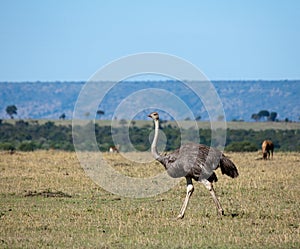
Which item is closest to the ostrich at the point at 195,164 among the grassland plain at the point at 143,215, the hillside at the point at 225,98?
the grassland plain at the point at 143,215

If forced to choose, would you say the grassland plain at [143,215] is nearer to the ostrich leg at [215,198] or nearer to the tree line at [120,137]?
the ostrich leg at [215,198]

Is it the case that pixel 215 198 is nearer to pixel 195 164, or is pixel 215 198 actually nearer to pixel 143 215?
pixel 195 164

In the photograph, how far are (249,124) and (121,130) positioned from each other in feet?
111

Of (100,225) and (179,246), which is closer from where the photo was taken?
(179,246)

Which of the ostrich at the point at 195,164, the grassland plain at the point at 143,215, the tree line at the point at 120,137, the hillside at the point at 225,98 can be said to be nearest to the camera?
the grassland plain at the point at 143,215

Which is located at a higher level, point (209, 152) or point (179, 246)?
point (209, 152)

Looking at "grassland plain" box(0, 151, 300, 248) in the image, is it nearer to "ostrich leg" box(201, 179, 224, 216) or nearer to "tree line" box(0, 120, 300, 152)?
"ostrich leg" box(201, 179, 224, 216)

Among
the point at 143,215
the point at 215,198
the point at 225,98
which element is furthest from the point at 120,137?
the point at 225,98

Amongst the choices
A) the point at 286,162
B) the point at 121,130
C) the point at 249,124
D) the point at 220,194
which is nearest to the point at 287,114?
the point at 249,124

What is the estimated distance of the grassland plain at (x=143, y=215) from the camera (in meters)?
9.85

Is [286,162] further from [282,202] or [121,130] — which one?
[121,130]

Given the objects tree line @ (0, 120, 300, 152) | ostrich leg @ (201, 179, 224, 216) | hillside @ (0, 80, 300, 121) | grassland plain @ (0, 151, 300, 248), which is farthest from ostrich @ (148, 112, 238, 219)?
hillside @ (0, 80, 300, 121)

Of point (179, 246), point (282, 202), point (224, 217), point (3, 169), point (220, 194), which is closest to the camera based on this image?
point (179, 246)

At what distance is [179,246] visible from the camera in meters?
9.52
